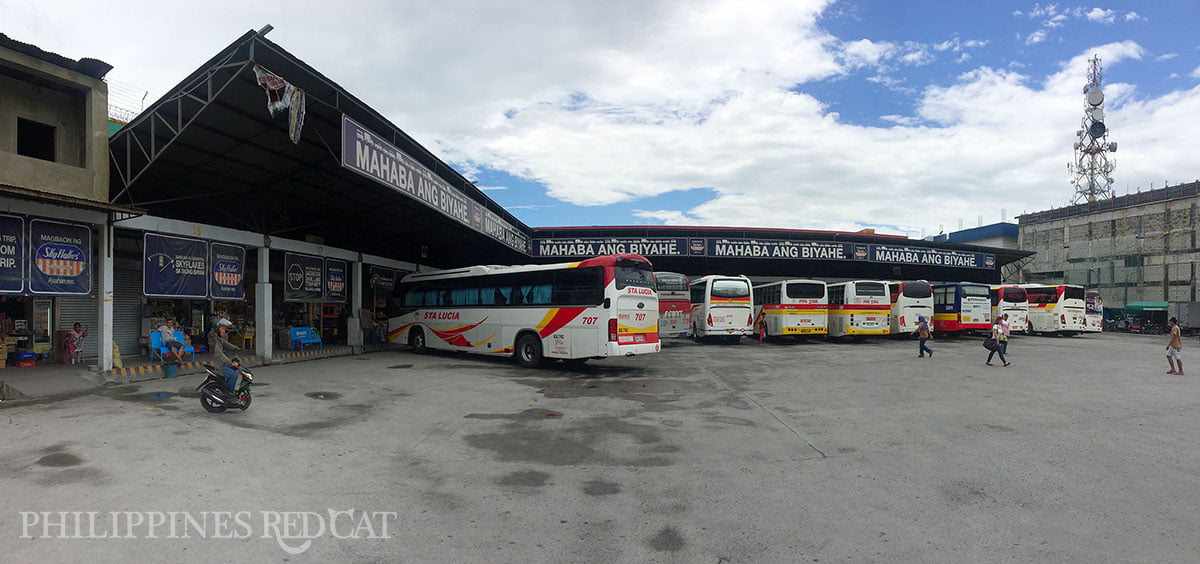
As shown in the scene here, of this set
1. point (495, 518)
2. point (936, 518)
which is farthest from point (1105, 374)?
point (495, 518)

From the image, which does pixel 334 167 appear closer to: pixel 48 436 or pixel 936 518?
pixel 48 436

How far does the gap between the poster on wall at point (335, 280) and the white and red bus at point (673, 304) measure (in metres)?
11.9

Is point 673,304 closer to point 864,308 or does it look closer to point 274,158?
point 864,308

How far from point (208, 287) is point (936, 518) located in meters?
15.8

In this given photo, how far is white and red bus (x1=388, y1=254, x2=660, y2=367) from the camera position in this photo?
1372cm

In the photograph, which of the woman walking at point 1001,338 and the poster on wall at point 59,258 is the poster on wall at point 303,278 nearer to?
the poster on wall at point 59,258

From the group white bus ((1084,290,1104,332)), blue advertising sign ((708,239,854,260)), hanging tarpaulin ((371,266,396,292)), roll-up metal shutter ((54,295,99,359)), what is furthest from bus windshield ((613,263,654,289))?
white bus ((1084,290,1104,332))

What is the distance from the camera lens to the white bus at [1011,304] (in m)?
26.9

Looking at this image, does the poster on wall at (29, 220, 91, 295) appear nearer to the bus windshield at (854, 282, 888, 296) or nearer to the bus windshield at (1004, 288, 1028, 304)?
the bus windshield at (854, 282, 888, 296)

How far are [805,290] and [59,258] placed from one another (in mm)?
22839

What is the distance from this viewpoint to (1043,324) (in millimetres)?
28188

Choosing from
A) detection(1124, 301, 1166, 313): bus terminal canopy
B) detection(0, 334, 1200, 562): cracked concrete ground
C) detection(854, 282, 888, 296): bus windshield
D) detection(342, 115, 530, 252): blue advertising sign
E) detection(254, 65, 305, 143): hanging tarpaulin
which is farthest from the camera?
detection(1124, 301, 1166, 313): bus terminal canopy

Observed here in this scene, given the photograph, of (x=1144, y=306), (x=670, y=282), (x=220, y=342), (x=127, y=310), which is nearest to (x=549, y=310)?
(x=220, y=342)

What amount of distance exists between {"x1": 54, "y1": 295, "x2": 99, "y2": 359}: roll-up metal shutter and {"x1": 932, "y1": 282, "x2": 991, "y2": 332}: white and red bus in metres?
31.2
